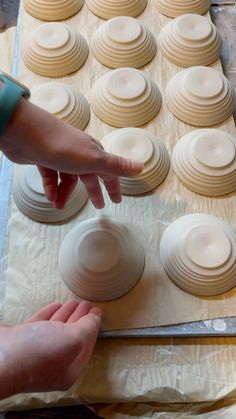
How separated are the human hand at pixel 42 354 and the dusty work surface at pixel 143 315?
136mm

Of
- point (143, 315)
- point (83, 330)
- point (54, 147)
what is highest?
point (54, 147)

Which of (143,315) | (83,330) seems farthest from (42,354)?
(143,315)

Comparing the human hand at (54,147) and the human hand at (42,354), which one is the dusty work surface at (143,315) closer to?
the human hand at (42,354)

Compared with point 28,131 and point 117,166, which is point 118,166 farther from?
point 28,131

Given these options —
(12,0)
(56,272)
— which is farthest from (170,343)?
(12,0)

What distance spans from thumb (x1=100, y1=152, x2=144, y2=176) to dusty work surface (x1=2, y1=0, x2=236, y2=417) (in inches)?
9.8

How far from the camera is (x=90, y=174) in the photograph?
80 centimetres

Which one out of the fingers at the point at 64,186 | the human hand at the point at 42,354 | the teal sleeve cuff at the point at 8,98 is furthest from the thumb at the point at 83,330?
the teal sleeve cuff at the point at 8,98

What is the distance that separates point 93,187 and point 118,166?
4.1 inches

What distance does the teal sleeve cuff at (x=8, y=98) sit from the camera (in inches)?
25.5

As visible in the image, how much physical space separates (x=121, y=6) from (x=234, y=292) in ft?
2.83

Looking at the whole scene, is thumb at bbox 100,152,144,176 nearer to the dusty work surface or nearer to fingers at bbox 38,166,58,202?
fingers at bbox 38,166,58,202

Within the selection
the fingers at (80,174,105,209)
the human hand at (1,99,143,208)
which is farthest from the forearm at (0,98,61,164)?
the fingers at (80,174,105,209)

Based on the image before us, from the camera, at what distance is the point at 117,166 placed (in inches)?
29.5
